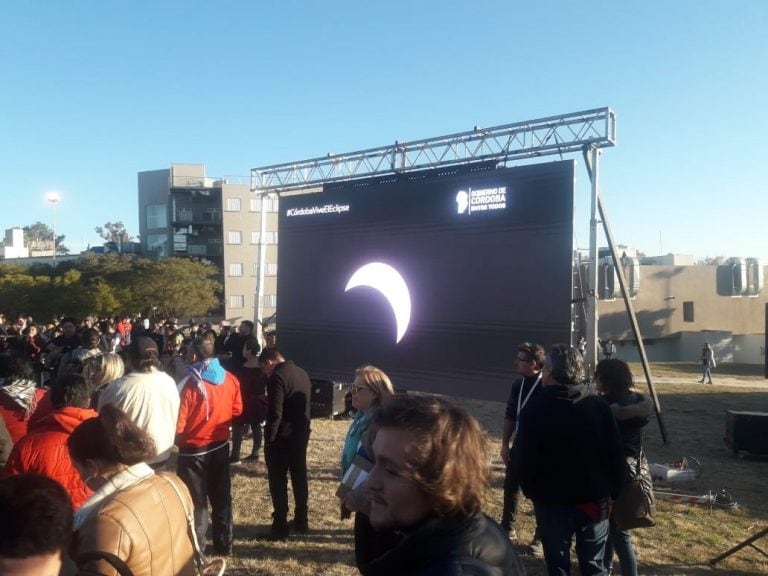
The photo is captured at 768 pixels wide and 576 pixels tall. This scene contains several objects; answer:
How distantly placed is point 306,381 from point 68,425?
2.60m

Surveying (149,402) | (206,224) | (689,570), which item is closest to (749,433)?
(689,570)

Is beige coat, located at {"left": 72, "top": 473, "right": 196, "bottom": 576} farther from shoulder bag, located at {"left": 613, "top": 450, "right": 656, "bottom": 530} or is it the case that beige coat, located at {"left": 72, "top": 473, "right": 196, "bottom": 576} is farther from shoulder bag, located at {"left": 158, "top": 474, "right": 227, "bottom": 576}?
shoulder bag, located at {"left": 613, "top": 450, "right": 656, "bottom": 530}

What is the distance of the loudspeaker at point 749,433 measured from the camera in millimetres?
8594

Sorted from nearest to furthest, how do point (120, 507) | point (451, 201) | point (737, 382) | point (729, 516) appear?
point (120, 507) < point (729, 516) < point (451, 201) < point (737, 382)

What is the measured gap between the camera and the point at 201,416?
4715 millimetres

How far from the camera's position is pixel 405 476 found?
1.47m

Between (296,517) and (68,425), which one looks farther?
(296,517)

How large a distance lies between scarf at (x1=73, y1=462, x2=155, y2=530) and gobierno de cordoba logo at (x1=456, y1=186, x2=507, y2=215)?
25.7 ft

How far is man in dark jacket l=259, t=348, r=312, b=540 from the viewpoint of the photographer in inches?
203

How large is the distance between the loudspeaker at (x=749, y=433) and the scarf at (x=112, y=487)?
8.91 m

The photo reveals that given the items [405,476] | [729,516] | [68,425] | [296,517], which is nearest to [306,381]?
[296,517]

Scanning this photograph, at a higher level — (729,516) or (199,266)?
(199,266)

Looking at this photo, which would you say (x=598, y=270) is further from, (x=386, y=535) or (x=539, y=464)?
(x=386, y=535)

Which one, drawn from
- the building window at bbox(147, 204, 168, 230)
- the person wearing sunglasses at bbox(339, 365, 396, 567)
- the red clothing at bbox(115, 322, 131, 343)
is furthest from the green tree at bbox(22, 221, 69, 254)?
the person wearing sunglasses at bbox(339, 365, 396, 567)
